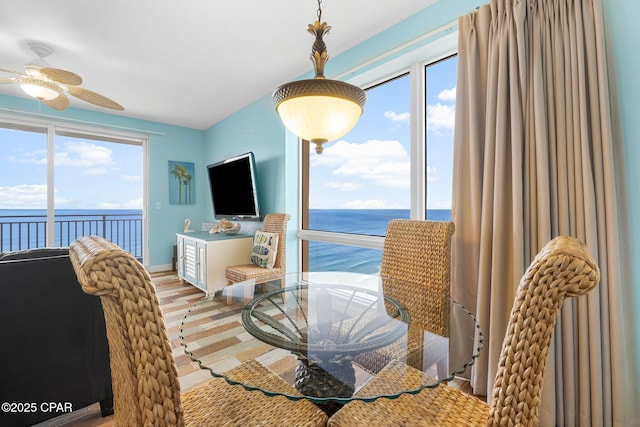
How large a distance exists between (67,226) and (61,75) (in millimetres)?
4398

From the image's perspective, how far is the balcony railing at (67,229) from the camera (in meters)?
4.74

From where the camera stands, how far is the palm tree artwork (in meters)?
4.96

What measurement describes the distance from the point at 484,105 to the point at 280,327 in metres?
1.71

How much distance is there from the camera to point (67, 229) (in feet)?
17.6

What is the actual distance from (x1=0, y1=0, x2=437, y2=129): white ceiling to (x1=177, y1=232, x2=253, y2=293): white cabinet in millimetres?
1903

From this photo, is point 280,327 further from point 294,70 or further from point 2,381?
point 294,70

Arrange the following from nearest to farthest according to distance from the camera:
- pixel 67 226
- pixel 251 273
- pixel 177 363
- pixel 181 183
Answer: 1. pixel 177 363
2. pixel 251 273
3. pixel 181 183
4. pixel 67 226

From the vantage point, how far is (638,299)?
4.27ft

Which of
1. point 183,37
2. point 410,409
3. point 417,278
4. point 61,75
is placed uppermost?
point 183,37

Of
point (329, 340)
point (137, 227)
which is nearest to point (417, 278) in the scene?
point (329, 340)

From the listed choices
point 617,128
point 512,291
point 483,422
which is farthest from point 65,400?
point 617,128

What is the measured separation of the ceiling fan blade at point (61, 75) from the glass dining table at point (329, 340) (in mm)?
2150

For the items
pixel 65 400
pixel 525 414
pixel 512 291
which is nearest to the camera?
pixel 525 414

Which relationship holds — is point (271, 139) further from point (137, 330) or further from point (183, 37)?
point (137, 330)
